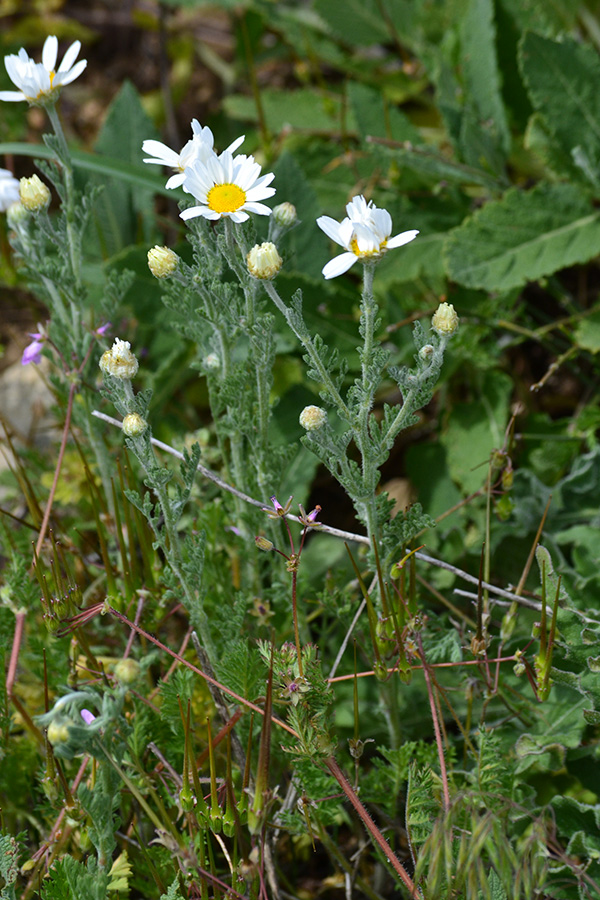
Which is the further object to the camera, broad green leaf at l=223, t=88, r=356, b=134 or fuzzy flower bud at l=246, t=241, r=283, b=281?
broad green leaf at l=223, t=88, r=356, b=134

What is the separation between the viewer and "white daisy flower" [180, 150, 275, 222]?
1234 mm

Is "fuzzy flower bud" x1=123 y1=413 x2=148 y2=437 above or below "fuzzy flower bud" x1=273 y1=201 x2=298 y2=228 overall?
below

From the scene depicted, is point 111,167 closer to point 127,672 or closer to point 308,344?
point 308,344

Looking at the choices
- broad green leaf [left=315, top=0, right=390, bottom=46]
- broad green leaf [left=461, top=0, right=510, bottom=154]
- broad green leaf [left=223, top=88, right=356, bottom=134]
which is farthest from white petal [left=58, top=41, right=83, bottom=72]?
broad green leaf [left=315, top=0, right=390, bottom=46]

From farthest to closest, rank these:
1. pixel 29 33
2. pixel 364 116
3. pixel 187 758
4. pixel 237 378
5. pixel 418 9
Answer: pixel 29 33
pixel 418 9
pixel 364 116
pixel 237 378
pixel 187 758

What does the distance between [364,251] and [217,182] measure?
281 mm

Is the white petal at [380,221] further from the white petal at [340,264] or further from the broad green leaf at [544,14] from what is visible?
the broad green leaf at [544,14]

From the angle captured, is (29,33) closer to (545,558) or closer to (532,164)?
(532,164)

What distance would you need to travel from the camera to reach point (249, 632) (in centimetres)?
175

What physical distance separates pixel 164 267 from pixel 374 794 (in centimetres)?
103

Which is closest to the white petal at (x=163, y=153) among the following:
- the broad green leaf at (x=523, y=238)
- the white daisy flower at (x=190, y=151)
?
the white daisy flower at (x=190, y=151)

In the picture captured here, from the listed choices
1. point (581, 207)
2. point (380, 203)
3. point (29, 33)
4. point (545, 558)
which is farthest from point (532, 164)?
point (29, 33)

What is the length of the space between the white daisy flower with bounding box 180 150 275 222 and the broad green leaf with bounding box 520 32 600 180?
4.07 ft

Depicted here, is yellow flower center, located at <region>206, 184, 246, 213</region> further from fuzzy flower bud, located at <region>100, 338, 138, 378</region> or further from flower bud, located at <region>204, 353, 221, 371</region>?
flower bud, located at <region>204, 353, 221, 371</region>
